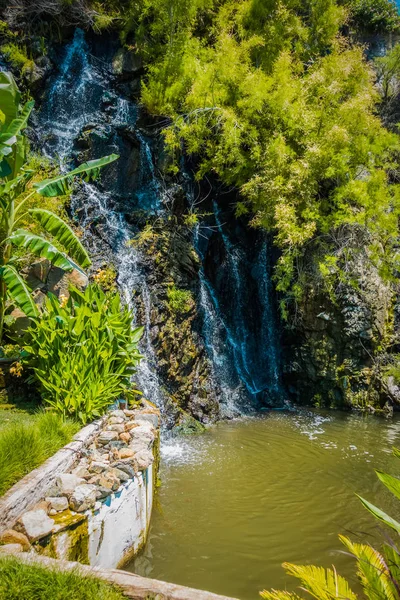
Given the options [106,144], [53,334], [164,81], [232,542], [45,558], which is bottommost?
[232,542]

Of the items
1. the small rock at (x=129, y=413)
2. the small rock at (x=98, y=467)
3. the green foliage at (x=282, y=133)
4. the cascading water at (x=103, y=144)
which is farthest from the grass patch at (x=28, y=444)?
the green foliage at (x=282, y=133)

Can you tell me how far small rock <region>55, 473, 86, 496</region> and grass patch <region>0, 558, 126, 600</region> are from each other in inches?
40.2

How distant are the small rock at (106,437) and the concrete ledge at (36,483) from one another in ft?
0.71

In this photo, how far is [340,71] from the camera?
1016 centimetres

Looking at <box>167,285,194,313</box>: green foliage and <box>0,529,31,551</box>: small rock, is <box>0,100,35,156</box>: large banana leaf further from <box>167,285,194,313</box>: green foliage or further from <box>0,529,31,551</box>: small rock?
<box>167,285,194,313</box>: green foliage

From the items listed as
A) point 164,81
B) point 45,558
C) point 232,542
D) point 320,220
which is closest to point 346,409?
point 320,220

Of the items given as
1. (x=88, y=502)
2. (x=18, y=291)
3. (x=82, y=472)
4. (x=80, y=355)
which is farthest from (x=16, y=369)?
(x=88, y=502)

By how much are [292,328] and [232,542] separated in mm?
7076

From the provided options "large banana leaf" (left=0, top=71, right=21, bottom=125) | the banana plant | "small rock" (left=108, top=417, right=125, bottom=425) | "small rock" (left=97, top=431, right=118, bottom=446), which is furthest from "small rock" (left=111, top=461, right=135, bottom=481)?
→ "large banana leaf" (left=0, top=71, right=21, bottom=125)

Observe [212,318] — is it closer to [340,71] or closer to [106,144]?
[106,144]

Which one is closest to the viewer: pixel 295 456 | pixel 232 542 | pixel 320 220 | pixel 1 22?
pixel 232 542

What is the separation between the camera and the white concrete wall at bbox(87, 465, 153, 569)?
3.18 metres

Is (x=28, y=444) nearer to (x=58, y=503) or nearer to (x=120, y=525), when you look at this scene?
(x=58, y=503)

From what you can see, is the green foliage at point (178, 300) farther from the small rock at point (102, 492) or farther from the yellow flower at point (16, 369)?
the small rock at point (102, 492)
